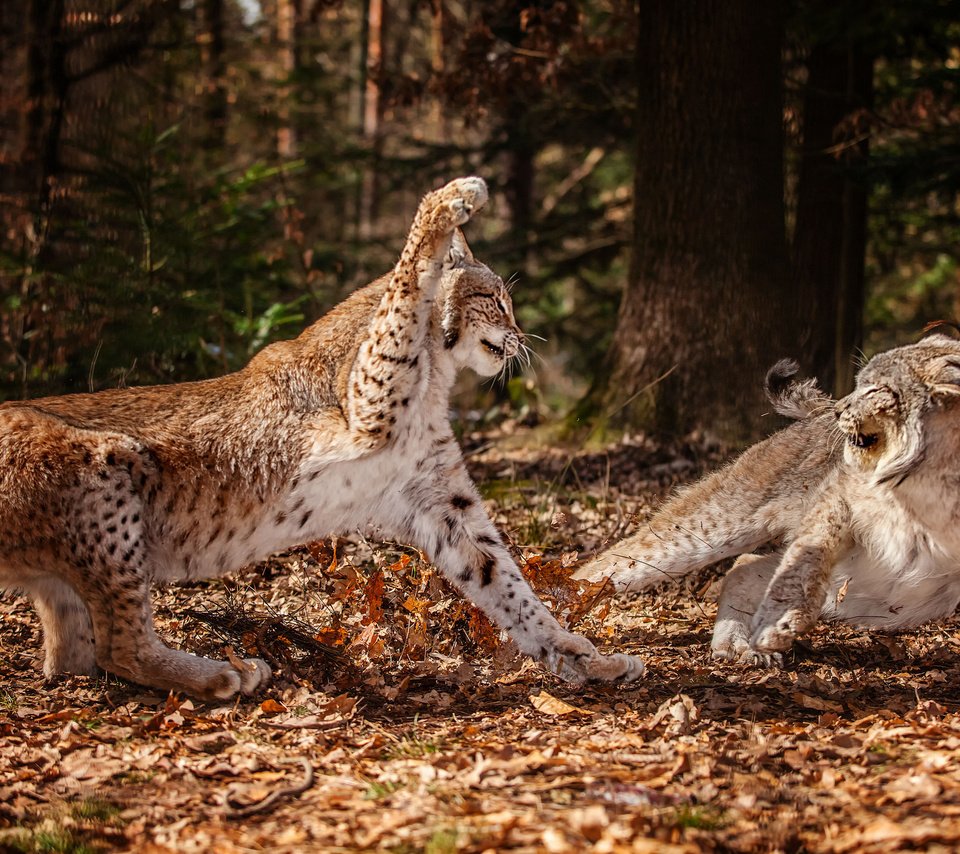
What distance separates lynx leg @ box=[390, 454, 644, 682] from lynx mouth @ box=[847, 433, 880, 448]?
4.86ft

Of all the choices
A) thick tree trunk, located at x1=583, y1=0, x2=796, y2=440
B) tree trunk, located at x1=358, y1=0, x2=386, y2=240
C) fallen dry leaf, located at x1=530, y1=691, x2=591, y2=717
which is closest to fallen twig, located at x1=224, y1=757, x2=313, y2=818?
fallen dry leaf, located at x1=530, y1=691, x2=591, y2=717

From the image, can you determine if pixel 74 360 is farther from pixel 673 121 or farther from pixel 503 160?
pixel 503 160

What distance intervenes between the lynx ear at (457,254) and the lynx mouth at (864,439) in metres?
2.04

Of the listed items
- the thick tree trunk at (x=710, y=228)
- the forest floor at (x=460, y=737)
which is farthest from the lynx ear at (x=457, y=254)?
the thick tree trunk at (x=710, y=228)

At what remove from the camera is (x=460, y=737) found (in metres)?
4.33

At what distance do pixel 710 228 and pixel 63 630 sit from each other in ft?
17.7

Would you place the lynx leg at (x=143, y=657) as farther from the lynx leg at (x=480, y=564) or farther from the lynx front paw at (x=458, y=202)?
the lynx front paw at (x=458, y=202)

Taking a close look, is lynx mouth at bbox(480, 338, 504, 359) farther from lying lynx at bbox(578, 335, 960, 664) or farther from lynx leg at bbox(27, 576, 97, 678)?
lynx leg at bbox(27, 576, 97, 678)

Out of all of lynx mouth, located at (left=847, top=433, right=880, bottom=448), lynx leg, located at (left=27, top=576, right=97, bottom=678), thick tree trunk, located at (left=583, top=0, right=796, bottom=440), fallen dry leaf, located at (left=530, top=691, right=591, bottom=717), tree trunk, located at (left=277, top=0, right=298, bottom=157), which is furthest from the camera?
tree trunk, located at (left=277, top=0, right=298, bottom=157)

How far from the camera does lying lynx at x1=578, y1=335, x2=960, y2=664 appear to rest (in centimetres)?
520

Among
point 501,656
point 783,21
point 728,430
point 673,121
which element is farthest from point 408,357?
point 783,21

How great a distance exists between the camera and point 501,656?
5.25 meters

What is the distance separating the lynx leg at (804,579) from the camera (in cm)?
533

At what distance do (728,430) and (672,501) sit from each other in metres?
1.90
